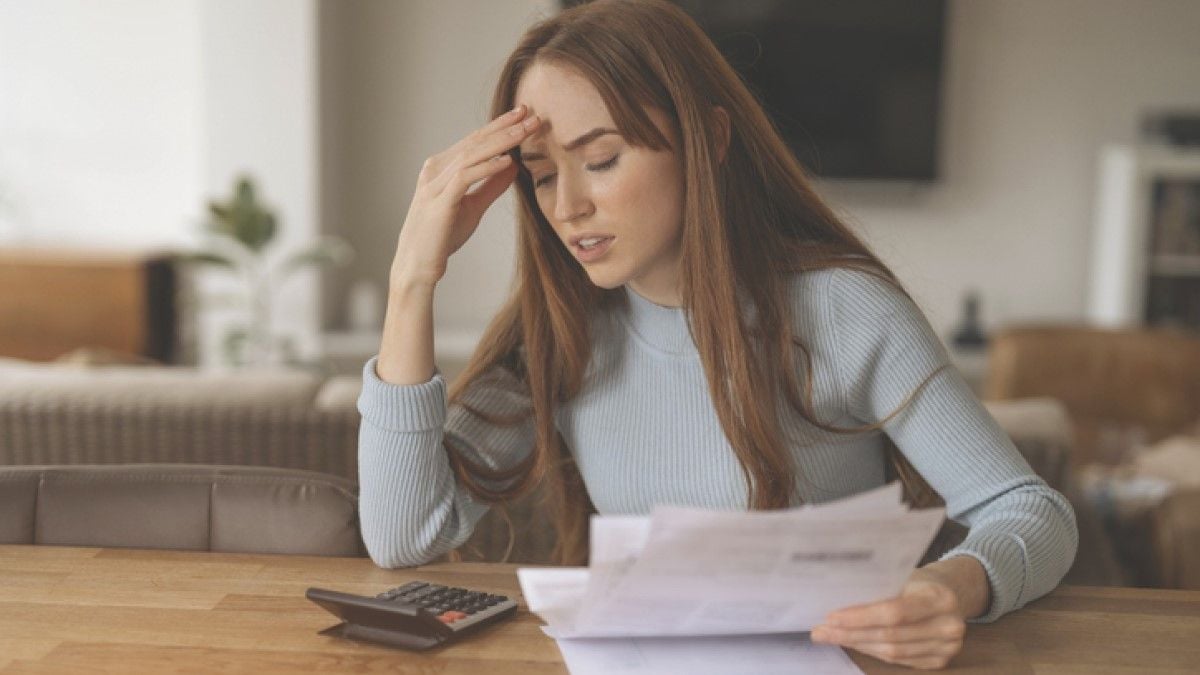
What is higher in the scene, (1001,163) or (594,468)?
(1001,163)

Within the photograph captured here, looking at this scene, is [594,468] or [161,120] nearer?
[594,468]

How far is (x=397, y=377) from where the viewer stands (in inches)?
53.4

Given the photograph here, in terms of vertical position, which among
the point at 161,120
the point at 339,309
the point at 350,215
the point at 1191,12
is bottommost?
the point at 339,309

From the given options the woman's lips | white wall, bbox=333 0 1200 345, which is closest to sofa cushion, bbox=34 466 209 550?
the woman's lips

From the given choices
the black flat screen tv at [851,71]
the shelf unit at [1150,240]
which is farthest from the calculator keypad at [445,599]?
the shelf unit at [1150,240]

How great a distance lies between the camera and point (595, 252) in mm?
1333

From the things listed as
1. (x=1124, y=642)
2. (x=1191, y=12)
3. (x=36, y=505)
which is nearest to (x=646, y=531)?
(x=1124, y=642)

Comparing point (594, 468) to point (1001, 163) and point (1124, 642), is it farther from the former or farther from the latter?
point (1001, 163)

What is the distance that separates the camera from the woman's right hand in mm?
1356

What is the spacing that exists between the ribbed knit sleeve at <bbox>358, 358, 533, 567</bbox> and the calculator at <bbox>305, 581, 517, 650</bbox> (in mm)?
196

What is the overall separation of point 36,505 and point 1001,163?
4.64 m

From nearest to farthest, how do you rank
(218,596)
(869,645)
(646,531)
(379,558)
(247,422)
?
(646,531)
(869,645)
(218,596)
(379,558)
(247,422)

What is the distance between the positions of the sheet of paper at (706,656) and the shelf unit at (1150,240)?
432 centimetres

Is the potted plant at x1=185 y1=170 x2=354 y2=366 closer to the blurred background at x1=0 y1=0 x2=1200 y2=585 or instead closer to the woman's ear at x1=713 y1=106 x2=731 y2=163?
the blurred background at x1=0 y1=0 x2=1200 y2=585
